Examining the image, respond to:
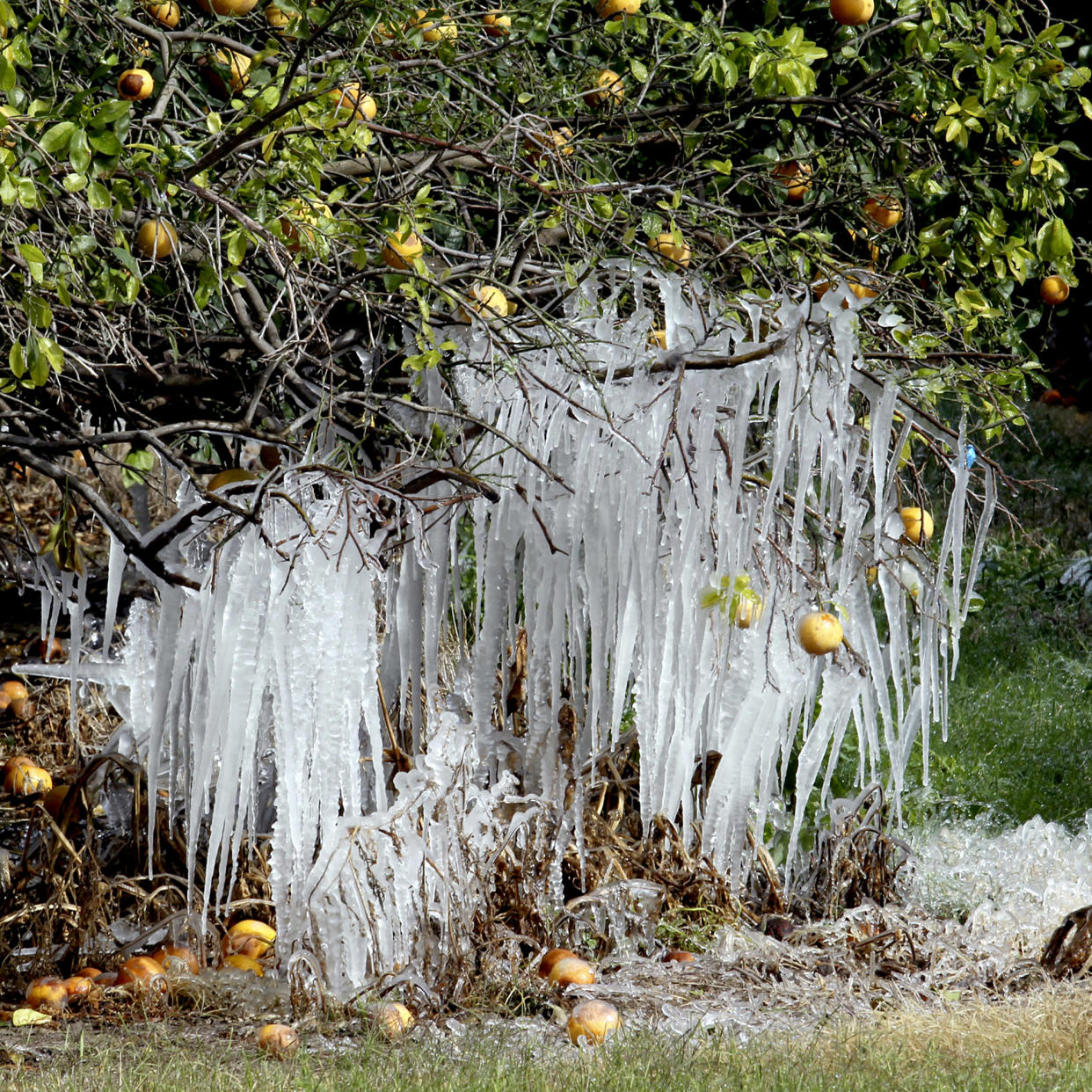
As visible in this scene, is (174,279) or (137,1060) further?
(174,279)

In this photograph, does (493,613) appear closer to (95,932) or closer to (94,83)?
(95,932)

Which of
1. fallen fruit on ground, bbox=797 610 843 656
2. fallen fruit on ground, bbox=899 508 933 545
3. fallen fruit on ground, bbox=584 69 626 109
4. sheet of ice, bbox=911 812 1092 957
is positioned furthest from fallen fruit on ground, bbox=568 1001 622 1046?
fallen fruit on ground, bbox=584 69 626 109

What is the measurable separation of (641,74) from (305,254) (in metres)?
1.22

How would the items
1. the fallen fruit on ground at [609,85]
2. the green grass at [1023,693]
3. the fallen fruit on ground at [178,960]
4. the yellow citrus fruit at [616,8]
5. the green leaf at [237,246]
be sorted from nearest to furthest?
the green leaf at [237,246] < the fallen fruit on ground at [178,960] < the yellow citrus fruit at [616,8] < the fallen fruit on ground at [609,85] < the green grass at [1023,693]

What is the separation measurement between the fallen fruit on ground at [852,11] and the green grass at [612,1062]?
2.58m

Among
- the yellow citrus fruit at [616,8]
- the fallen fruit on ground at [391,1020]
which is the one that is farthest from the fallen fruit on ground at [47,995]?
the yellow citrus fruit at [616,8]

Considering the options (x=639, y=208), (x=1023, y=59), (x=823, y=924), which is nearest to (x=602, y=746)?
(x=823, y=924)

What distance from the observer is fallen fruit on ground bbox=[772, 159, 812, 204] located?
13.8 feet

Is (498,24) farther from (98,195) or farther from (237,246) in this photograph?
(98,195)

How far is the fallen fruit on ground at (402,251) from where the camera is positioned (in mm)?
3035

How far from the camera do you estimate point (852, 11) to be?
3.63 meters

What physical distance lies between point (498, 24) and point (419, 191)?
81cm

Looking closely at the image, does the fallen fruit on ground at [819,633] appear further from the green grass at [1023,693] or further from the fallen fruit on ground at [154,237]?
the fallen fruit on ground at [154,237]

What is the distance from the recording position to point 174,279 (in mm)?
3713
